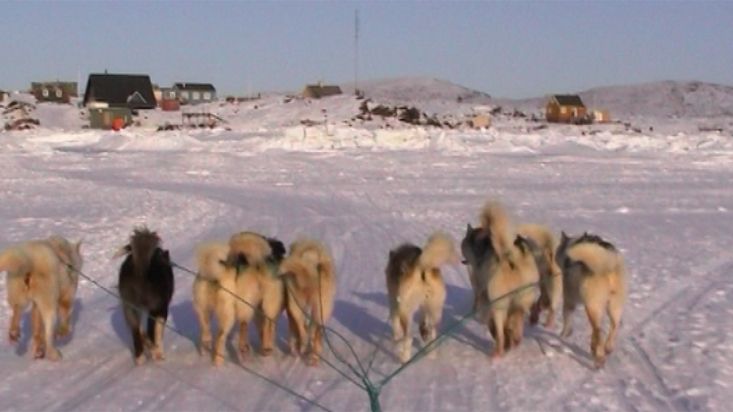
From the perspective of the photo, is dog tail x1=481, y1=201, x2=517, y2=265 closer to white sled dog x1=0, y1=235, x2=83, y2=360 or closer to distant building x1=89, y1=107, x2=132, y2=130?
white sled dog x1=0, y1=235, x2=83, y2=360

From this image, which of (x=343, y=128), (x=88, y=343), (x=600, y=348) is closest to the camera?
(x=600, y=348)

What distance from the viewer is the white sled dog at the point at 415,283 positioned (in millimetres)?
6617

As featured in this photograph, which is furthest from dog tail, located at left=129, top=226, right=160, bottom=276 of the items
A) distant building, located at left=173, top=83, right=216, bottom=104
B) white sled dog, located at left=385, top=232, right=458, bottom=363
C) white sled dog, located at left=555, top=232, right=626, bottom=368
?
distant building, located at left=173, top=83, right=216, bottom=104

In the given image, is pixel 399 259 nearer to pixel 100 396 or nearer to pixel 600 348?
pixel 600 348

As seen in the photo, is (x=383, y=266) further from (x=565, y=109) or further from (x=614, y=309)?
(x=565, y=109)

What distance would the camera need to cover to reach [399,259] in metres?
6.86

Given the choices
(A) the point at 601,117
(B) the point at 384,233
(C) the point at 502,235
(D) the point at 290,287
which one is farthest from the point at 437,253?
(A) the point at 601,117

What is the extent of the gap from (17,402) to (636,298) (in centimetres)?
570

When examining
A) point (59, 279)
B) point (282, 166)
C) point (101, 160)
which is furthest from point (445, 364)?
point (101, 160)

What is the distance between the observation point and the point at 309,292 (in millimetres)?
6699

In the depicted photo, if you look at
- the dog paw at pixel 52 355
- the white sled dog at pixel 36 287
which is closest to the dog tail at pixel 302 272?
the white sled dog at pixel 36 287

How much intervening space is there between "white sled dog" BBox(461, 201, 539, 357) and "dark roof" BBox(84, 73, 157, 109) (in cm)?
6508

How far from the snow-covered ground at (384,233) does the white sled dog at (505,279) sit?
24 cm

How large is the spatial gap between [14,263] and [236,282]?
59.3 inches
